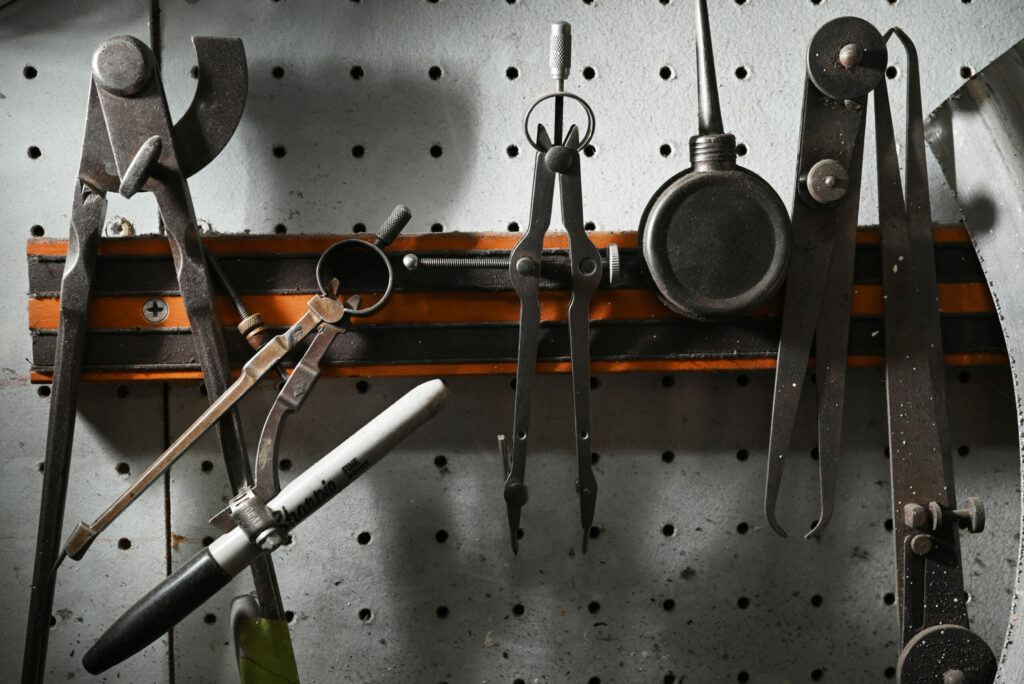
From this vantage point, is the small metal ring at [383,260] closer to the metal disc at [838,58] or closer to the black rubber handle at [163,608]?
the black rubber handle at [163,608]

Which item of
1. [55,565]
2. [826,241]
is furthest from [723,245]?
[55,565]

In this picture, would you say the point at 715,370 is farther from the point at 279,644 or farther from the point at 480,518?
the point at 279,644

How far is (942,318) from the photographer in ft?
2.41

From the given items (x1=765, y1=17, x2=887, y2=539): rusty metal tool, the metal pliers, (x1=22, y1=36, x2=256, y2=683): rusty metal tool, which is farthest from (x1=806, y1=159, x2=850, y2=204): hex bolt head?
(x1=22, y1=36, x2=256, y2=683): rusty metal tool

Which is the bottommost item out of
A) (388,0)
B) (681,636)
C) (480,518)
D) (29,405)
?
(681,636)

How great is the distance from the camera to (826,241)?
709 millimetres

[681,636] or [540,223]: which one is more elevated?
[540,223]

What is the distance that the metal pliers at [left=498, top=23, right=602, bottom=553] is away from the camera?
667 mm

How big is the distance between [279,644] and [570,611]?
30 centimetres

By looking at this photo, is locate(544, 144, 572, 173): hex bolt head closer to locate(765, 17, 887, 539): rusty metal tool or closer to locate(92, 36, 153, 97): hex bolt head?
locate(765, 17, 887, 539): rusty metal tool

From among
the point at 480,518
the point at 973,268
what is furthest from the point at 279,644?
the point at 973,268

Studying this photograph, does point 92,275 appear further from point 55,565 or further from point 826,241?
point 826,241

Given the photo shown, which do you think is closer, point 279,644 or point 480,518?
point 279,644

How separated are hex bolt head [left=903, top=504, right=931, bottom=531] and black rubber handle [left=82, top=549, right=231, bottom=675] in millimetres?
590
